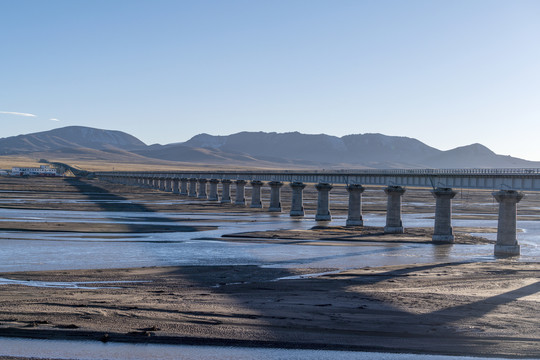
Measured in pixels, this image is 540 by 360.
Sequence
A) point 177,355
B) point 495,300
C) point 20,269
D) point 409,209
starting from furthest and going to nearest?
1. point 409,209
2. point 20,269
3. point 495,300
4. point 177,355

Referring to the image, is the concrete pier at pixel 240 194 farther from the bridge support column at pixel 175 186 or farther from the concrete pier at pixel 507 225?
the concrete pier at pixel 507 225

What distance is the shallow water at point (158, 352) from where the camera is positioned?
62.0 ft

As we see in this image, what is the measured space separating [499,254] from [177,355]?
3377 centimetres

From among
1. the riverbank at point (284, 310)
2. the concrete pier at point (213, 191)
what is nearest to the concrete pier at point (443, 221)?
the riverbank at point (284, 310)

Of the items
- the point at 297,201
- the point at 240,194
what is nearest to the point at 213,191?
the point at 240,194

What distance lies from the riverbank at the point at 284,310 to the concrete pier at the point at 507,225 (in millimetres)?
14541

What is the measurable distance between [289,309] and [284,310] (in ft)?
0.82

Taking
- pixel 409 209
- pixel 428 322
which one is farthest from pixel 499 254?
pixel 409 209

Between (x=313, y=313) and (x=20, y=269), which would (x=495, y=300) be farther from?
(x=20, y=269)

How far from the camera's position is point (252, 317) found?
75.5 feet

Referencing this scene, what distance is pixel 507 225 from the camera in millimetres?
48875

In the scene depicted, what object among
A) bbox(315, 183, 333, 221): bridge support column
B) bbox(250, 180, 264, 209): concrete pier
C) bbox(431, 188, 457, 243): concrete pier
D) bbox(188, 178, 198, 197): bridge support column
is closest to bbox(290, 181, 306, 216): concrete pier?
bbox(315, 183, 333, 221): bridge support column

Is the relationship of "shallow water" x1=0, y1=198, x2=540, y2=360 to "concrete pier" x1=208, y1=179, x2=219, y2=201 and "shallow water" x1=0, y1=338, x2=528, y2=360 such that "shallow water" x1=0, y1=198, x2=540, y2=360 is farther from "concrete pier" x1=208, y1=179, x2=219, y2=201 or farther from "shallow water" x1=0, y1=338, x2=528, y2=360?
"concrete pier" x1=208, y1=179, x2=219, y2=201

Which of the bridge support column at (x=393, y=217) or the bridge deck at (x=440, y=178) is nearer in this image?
the bridge deck at (x=440, y=178)
